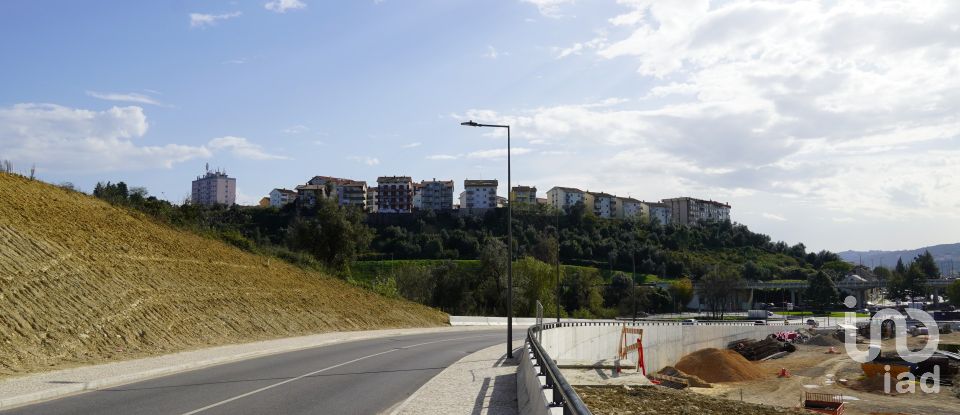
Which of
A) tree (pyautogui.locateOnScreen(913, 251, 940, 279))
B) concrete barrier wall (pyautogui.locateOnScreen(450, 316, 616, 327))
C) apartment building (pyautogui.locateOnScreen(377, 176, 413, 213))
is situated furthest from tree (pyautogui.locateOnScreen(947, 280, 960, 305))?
apartment building (pyautogui.locateOnScreen(377, 176, 413, 213))

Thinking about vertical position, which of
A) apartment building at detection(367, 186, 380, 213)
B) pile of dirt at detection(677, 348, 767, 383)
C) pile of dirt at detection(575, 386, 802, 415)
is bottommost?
pile of dirt at detection(677, 348, 767, 383)

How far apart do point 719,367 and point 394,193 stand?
14990 centimetres

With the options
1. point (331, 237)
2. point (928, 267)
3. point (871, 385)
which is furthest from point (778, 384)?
point (928, 267)

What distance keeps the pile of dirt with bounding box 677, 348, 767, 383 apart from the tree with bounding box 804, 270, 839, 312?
8630 centimetres

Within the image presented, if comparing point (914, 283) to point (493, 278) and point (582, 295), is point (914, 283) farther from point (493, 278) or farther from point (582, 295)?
point (493, 278)

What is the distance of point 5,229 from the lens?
23281mm

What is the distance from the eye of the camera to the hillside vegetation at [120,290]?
19.4 metres

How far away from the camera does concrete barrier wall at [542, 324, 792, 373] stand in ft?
89.9

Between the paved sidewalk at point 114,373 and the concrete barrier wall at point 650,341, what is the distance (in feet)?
32.4

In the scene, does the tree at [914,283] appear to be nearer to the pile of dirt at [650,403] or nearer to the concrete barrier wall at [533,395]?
the pile of dirt at [650,403]

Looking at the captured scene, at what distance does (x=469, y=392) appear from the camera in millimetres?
15227

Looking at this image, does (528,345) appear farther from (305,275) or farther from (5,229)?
(305,275)

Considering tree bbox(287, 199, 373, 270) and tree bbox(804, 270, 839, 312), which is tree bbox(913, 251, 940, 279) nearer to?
tree bbox(804, 270, 839, 312)

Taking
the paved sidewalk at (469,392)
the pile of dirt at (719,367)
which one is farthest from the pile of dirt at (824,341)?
the paved sidewalk at (469,392)
